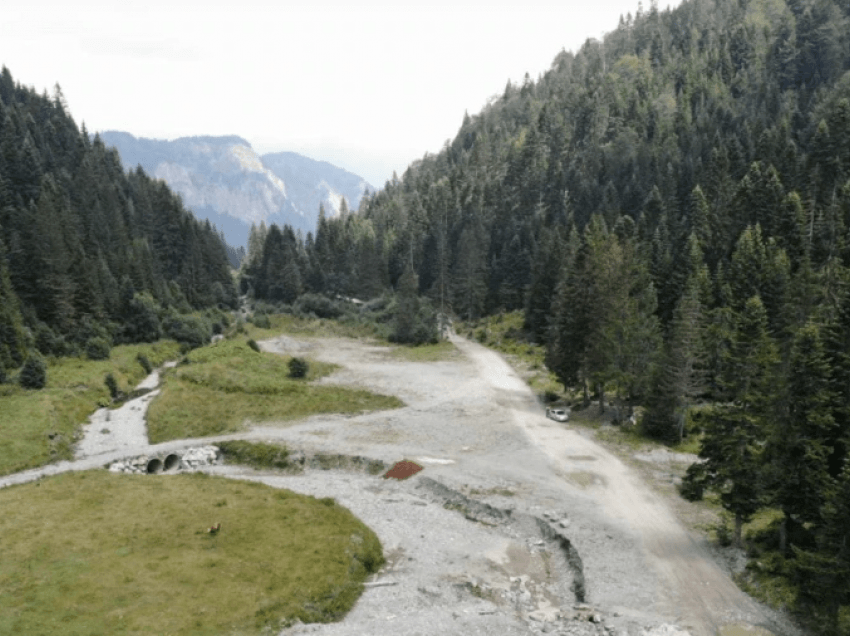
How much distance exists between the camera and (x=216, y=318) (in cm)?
13112

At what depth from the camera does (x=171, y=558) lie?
103ft

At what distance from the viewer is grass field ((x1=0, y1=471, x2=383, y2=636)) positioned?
25594 mm

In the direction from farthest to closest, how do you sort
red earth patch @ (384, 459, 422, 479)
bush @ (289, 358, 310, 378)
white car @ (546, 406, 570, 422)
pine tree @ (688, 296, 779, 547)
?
bush @ (289, 358, 310, 378), white car @ (546, 406, 570, 422), red earth patch @ (384, 459, 422, 479), pine tree @ (688, 296, 779, 547)

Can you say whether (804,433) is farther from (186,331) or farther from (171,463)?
(186,331)

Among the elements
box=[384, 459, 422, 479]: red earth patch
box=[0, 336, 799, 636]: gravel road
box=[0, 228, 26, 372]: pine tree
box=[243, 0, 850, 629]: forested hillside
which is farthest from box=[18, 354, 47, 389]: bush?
box=[243, 0, 850, 629]: forested hillside

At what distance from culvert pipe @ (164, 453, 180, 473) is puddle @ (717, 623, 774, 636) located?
150 feet

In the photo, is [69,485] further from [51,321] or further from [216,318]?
[216,318]

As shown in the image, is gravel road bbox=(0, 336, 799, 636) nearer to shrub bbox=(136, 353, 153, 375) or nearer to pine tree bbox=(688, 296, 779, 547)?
pine tree bbox=(688, 296, 779, 547)

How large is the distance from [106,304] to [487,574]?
93763 mm

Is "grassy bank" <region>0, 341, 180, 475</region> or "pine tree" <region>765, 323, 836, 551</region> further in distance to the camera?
"grassy bank" <region>0, 341, 180, 475</region>

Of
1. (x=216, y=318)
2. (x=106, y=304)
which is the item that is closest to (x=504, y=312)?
(x=216, y=318)

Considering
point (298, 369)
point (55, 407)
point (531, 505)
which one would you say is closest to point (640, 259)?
point (298, 369)

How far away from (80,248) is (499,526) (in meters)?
95.4

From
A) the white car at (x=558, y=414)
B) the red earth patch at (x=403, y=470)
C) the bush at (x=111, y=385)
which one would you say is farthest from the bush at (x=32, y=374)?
the white car at (x=558, y=414)
